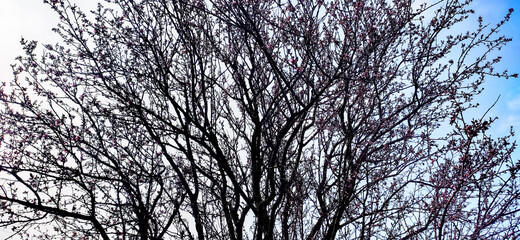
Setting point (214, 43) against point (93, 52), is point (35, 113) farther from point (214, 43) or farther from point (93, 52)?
point (214, 43)

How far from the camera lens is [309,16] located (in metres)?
6.15

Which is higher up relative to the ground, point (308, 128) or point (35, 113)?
point (35, 113)

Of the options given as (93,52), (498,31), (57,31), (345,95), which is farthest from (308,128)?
(57,31)

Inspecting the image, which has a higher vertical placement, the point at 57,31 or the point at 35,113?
the point at 57,31

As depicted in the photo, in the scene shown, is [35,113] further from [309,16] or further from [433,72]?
[433,72]

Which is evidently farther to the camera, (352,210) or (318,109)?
(318,109)

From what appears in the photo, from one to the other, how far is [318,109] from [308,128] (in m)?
0.40

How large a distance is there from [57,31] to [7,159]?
266 cm

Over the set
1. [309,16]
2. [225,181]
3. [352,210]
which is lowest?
[352,210]

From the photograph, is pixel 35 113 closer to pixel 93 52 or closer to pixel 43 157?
pixel 43 157

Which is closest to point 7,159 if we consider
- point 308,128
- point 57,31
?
point 57,31

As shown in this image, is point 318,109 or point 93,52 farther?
point 318,109

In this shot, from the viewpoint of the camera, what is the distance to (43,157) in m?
6.66

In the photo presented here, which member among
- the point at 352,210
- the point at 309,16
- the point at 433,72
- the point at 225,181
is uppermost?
the point at 309,16
